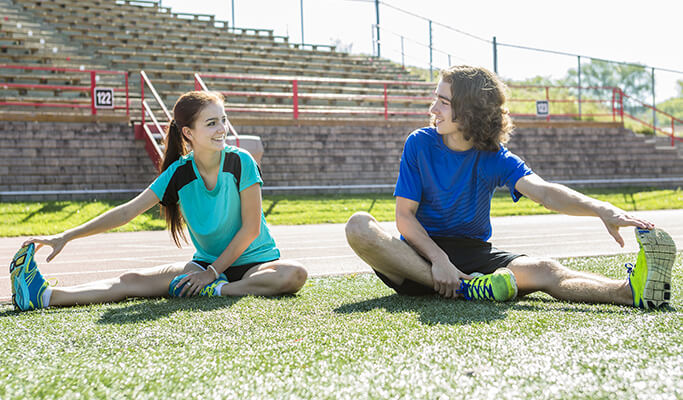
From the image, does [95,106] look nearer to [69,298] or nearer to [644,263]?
[69,298]

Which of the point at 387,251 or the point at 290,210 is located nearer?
the point at 387,251

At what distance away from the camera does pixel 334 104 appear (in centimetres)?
1866

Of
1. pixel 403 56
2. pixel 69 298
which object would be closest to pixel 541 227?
pixel 69 298

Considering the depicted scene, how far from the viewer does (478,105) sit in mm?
2969

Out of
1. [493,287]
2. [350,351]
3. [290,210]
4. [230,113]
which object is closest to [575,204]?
[493,287]

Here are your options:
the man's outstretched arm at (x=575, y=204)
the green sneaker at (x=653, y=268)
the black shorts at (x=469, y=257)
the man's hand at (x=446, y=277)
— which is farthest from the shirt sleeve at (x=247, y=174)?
the green sneaker at (x=653, y=268)

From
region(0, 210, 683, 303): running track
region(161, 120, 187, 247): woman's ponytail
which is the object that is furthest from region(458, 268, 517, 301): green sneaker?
region(0, 210, 683, 303): running track

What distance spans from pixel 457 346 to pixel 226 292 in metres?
1.59

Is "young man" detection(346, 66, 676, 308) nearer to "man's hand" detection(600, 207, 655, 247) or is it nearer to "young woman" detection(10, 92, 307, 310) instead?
"man's hand" detection(600, 207, 655, 247)

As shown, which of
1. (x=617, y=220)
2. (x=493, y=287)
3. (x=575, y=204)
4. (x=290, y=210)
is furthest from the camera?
(x=290, y=210)

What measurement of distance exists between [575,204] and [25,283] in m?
2.55

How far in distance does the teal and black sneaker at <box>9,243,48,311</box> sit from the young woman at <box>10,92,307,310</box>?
0.18 metres

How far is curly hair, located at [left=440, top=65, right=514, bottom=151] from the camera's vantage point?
297cm

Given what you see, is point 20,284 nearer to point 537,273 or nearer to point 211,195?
point 211,195
